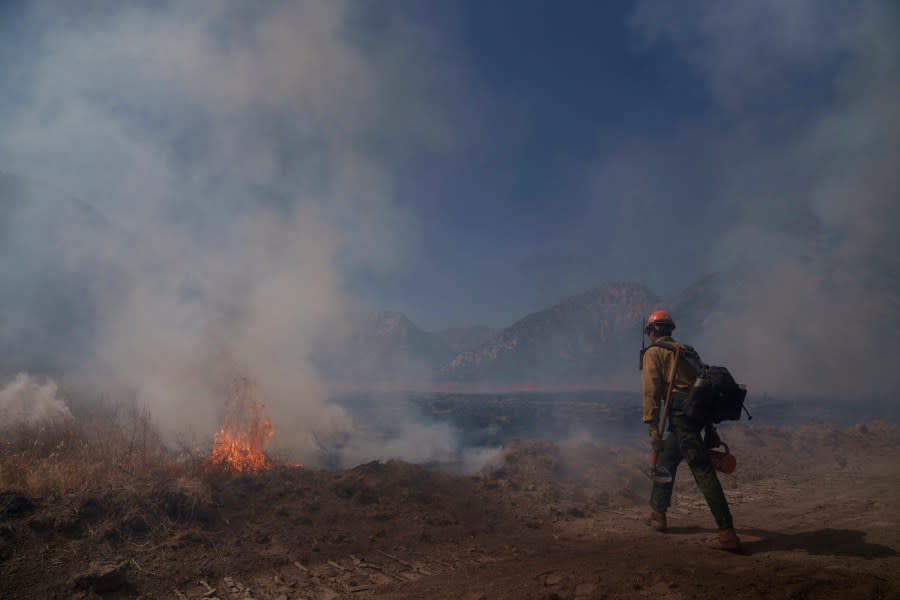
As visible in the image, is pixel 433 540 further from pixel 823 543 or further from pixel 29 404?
pixel 29 404

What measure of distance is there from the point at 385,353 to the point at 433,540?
7271 cm

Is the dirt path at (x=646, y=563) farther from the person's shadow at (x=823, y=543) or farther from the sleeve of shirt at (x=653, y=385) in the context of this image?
the sleeve of shirt at (x=653, y=385)

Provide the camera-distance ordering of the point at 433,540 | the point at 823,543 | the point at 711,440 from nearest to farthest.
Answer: the point at 823,543, the point at 711,440, the point at 433,540

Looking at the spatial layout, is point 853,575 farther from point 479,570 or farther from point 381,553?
point 381,553

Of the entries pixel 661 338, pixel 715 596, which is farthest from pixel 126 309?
pixel 715 596

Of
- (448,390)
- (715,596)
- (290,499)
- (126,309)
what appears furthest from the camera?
Result: (448,390)

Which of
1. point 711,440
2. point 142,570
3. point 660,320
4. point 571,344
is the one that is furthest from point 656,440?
point 571,344

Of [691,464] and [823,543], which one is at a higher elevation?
[691,464]

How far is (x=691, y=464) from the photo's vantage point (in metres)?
5.49

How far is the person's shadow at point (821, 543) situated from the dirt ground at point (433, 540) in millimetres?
31

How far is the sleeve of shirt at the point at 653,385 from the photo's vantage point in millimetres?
5812

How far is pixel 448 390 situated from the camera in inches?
2815

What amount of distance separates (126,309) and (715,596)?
22277 millimetres

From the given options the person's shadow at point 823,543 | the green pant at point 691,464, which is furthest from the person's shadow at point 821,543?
the green pant at point 691,464
